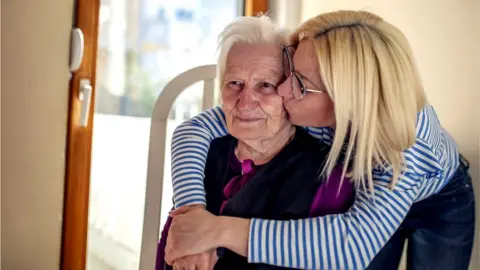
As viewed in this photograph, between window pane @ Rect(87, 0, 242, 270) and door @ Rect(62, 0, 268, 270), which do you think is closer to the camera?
door @ Rect(62, 0, 268, 270)

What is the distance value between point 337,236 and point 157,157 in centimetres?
60

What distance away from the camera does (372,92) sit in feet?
3.25

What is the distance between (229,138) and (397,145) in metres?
0.43

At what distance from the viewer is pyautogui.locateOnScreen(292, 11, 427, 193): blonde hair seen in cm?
98

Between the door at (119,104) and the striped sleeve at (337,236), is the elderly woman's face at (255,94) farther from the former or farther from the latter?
the door at (119,104)

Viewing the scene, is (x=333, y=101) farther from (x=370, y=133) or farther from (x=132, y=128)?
(x=132, y=128)

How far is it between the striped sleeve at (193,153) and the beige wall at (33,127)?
63 cm

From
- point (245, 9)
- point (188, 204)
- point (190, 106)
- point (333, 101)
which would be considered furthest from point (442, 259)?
point (245, 9)

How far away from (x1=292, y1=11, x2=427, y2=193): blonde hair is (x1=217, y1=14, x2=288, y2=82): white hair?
199mm

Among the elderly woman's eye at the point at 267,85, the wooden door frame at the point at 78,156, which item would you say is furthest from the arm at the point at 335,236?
the wooden door frame at the point at 78,156

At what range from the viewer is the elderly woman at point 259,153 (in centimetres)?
105

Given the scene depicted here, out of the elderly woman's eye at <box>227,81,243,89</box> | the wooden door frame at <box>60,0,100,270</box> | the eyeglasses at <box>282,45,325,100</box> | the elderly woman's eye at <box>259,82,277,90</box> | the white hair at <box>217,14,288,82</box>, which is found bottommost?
the wooden door frame at <box>60,0,100,270</box>

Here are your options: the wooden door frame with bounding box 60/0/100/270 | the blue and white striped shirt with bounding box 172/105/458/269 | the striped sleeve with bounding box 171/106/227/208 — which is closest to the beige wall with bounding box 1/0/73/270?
the wooden door frame with bounding box 60/0/100/270

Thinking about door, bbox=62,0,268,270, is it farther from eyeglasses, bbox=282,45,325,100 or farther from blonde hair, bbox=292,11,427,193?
blonde hair, bbox=292,11,427,193
